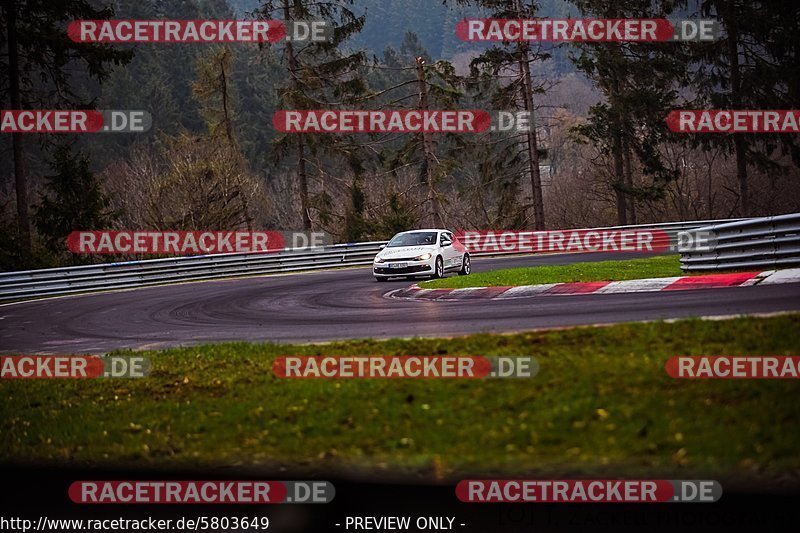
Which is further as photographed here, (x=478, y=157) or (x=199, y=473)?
(x=478, y=157)

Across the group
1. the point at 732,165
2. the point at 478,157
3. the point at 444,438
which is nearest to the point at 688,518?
the point at 444,438

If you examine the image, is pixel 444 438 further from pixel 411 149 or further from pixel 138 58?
pixel 138 58

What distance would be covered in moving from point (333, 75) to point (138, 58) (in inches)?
1781

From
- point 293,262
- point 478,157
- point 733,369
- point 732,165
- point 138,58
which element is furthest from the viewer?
point 138,58

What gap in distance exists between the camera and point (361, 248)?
3434cm

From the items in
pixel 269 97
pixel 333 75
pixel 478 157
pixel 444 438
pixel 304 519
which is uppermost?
pixel 269 97

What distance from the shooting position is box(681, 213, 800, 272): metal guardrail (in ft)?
49.3

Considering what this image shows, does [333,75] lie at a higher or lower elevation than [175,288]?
higher

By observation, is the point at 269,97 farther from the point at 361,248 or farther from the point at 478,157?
the point at 361,248

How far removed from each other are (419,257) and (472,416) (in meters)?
15.7

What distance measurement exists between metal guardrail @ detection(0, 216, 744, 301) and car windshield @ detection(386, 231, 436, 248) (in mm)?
8758

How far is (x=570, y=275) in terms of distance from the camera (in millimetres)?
19703

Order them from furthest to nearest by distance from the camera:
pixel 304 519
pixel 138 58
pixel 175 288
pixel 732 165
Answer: pixel 138 58 < pixel 732 165 < pixel 175 288 < pixel 304 519

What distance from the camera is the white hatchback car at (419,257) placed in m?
22.9
